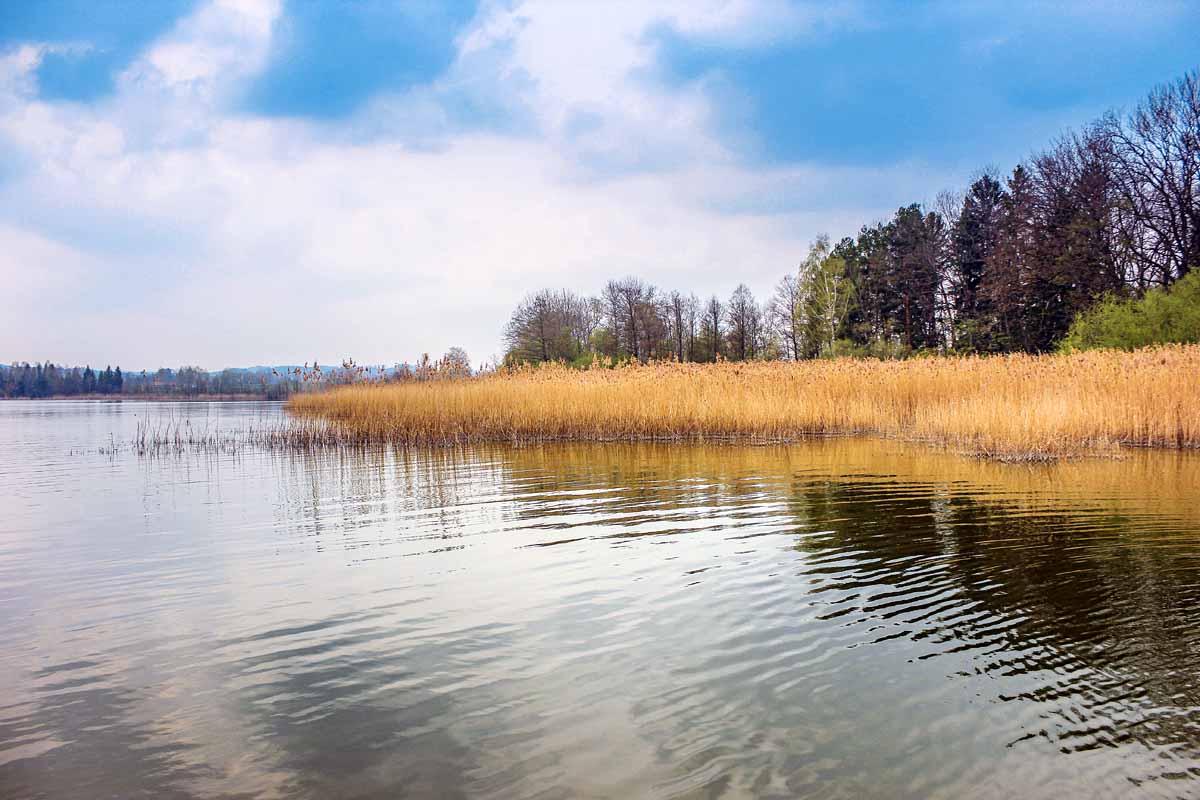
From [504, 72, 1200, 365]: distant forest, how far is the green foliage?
0.61 feet

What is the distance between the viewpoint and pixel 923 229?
48.4 metres

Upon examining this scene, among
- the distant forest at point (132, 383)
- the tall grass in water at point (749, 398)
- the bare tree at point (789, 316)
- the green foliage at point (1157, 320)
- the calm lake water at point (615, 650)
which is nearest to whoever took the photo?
the calm lake water at point (615, 650)

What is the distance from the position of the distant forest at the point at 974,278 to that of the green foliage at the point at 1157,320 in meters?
0.19

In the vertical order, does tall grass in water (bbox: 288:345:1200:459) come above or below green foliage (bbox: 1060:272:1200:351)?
below

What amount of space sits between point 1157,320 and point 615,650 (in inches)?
1005

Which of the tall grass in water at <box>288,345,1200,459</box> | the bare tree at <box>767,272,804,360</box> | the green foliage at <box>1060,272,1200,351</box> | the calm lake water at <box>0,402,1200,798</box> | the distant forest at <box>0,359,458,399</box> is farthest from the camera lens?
the distant forest at <box>0,359,458,399</box>

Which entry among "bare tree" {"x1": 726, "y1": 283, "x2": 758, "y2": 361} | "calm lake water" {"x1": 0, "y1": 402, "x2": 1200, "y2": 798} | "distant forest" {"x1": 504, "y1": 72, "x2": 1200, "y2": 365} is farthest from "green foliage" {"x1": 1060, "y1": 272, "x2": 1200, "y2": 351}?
"bare tree" {"x1": 726, "y1": 283, "x2": 758, "y2": 361}

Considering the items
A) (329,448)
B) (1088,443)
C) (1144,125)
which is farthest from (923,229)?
(329,448)

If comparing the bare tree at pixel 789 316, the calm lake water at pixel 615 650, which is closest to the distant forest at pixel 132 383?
the bare tree at pixel 789 316

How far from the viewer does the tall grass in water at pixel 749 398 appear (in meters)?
14.3

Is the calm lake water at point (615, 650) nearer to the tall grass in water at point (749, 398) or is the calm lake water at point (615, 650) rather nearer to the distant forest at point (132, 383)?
the tall grass in water at point (749, 398)

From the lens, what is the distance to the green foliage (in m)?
22.2

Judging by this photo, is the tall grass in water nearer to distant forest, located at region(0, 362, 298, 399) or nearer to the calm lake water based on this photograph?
the calm lake water

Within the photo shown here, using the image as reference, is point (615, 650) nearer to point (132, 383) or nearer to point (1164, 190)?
point (1164, 190)
